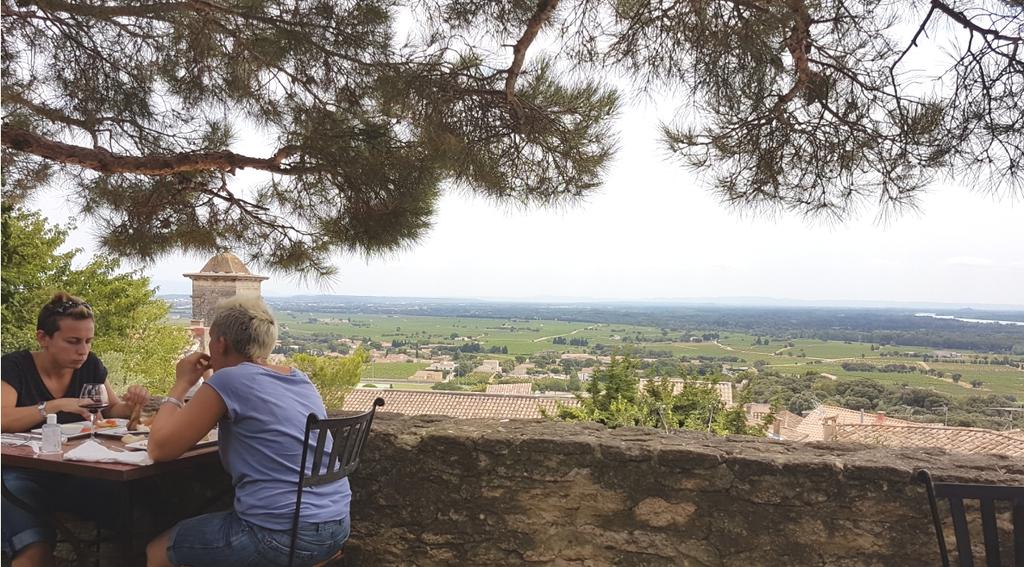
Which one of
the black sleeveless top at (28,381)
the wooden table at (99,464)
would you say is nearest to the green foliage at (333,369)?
the black sleeveless top at (28,381)

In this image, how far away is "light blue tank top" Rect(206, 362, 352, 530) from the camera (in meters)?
1.76

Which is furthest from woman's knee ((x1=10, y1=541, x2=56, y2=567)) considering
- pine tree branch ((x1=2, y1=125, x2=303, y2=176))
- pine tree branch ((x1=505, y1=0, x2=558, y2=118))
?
pine tree branch ((x1=505, y1=0, x2=558, y2=118))

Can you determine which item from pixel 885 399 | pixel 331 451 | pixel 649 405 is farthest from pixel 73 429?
pixel 885 399

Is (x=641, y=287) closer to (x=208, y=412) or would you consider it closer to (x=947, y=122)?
(x=947, y=122)

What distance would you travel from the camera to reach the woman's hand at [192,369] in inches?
78.3

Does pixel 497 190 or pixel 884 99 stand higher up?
pixel 884 99

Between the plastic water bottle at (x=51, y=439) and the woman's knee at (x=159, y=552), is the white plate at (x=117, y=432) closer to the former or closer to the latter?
the plastic water bottle at (x=51, y=439)

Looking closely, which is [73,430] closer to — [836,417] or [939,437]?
[939,437]

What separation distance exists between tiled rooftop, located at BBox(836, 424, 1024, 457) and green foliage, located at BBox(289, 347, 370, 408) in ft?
51.0

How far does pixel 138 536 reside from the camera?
6.71 feet

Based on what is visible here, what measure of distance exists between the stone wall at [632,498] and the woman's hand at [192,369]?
701 mm

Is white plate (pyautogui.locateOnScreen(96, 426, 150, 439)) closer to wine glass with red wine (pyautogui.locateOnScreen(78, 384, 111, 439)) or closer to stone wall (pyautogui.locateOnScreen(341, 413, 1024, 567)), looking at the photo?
wine glass with red wine (pyautogui.locateOnScreen(78, 384, 111, 439))

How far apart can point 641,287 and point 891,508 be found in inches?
876

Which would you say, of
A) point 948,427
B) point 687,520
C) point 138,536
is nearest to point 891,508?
point 687,520
